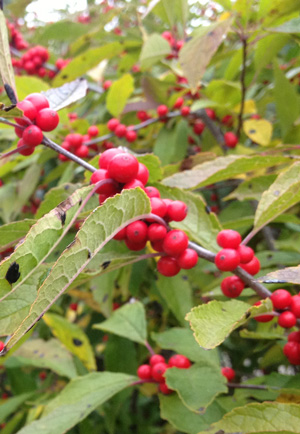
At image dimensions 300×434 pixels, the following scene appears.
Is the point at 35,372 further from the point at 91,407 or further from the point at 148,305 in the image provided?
the point at 91,407

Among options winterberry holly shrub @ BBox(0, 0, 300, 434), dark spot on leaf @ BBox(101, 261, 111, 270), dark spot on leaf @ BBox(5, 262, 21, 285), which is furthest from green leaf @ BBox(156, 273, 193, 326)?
dark spot on leaf @ BBox(5, 262, 21, 285)

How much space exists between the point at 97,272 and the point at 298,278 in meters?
0.38

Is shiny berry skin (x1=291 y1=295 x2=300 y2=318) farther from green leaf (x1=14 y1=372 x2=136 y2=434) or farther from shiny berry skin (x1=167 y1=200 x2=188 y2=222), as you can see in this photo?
green leaf (x1=14 y1=372 x2=136 y2=434)

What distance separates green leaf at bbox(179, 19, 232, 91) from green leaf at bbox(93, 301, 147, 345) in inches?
32.8

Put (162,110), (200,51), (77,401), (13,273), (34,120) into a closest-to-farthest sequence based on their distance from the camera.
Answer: (13,273) → (34,120) → (77,401) → (200,51) → (162,110)

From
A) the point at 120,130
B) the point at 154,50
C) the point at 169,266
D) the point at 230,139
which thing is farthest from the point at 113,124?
the point at 169,266

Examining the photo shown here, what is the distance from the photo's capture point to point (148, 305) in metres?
2.53

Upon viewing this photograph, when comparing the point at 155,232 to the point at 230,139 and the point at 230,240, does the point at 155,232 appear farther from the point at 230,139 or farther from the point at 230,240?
the point at 230,139

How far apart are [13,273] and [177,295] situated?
899 millimetres

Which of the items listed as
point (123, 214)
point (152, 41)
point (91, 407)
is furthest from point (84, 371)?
point (152, 41)

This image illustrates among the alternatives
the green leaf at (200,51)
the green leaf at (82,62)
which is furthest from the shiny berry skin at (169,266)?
the green leaf at (82,62)

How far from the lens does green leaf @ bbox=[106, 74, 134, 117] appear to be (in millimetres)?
1644

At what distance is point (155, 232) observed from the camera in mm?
797

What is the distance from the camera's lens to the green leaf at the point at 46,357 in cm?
172
